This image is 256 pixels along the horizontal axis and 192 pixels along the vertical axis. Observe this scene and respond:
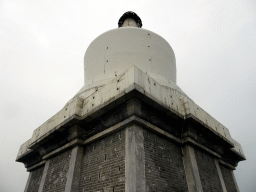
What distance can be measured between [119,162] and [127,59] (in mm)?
5731

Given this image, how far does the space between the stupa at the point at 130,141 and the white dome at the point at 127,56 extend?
0.12 metres

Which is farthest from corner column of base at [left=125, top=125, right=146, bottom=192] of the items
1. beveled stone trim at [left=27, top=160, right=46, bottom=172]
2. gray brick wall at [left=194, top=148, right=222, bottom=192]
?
beveled stone trim at [left=27, top=160, right=46, bottom=172]

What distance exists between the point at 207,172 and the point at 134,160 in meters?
3.93

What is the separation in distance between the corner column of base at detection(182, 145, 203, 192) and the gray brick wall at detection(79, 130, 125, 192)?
8.80 ft

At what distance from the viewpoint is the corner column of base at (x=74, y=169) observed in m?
6.65

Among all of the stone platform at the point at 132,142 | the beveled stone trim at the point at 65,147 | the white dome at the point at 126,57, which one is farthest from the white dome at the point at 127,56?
the beveled stone trim at the point at 65,147

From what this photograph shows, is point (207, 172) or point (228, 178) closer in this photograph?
point (207, 172)

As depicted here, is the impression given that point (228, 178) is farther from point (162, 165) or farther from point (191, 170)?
point (162, 165)

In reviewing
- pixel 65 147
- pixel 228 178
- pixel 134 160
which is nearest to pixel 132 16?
pixel 65 147

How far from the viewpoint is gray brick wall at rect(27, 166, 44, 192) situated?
9578 millimetres

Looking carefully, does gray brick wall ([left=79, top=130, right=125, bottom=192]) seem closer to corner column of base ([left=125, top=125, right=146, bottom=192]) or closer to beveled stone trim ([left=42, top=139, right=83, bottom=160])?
corner column of base ([left=125, top=125, right=146, bottom=192])

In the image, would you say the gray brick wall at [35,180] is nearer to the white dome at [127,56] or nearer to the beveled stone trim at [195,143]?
the white dome at [127,56]

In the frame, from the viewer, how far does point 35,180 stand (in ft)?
32.7

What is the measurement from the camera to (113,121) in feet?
22.2
